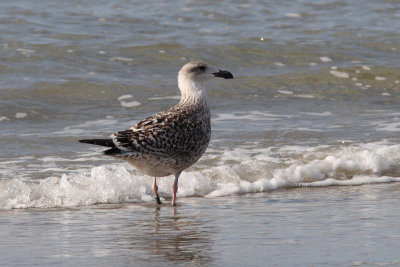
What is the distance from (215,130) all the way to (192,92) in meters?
3.17

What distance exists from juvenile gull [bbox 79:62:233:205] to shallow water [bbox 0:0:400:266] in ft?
1.29

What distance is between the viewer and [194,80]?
8.59 metres

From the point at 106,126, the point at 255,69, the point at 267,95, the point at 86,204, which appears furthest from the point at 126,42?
the point at 86,204

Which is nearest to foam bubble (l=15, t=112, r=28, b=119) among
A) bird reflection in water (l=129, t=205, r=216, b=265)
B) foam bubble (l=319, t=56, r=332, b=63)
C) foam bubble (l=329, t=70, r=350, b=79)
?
bird reflection in water (l=129, t=205, r=216, b=265)

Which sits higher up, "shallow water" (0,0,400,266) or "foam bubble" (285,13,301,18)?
"foam bubble" (285,13,301,18)

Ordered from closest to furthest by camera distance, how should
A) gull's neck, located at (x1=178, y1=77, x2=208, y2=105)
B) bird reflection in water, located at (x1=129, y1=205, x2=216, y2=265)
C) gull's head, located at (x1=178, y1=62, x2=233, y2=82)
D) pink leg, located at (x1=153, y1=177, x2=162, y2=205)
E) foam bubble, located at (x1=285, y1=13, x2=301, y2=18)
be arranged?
1. bird reflection in water, located at (x1=129, y1=205, x2=216, y2=265)
2. pink leg, located at (x1=153, y1=177, x2=162, y2=205)
3. gull's neck, located at (x1=178, y1=77, x2=208, y2=105)
4. gull's head, located at (x1=178, y1=62, x2=233, y2=82)
5. foam bubble, located at (x1=285, y1=13, x2=301, y2=18)

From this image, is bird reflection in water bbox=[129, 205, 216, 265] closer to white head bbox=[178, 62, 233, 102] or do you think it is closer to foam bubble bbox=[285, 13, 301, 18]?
white head bbox=[178, 62, 233, 102]

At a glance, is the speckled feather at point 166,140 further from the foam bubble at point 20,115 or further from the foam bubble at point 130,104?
the foam bubble at point 130,104

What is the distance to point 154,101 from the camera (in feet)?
45.4

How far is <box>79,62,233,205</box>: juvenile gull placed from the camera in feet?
24.9

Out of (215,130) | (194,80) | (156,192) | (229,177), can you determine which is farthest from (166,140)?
(215,130)

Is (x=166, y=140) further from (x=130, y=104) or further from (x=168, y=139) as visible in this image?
(x=130, y=104)

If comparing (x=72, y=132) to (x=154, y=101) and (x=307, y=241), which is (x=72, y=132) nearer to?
(x=154, y=101)

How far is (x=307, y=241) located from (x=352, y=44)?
12.6 m
